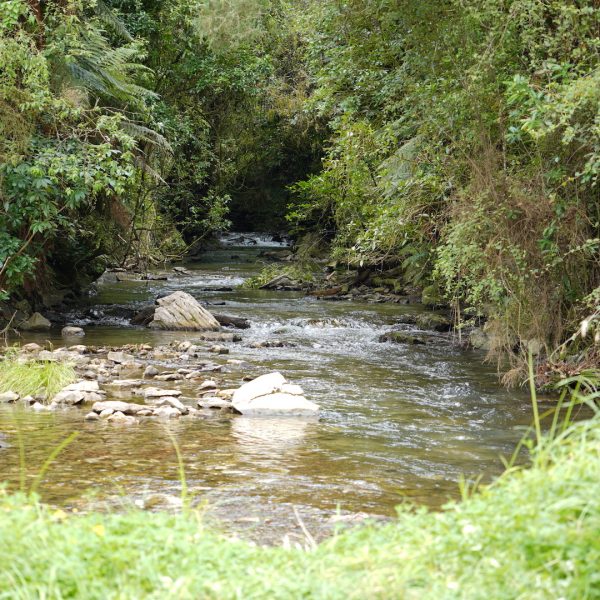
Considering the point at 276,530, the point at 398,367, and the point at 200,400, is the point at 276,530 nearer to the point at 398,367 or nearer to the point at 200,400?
the point at 200,400

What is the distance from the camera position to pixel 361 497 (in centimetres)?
620

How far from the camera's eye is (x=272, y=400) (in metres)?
9.17

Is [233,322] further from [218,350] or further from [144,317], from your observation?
[218,350]

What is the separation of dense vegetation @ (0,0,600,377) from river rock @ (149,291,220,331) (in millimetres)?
2293

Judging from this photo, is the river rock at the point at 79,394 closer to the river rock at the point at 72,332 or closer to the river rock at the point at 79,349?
the river rock at the point at 79,349

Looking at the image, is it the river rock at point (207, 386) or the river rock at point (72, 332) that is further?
the river rock at point (72, 332)

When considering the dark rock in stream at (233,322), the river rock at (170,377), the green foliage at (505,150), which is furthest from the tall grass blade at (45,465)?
the dark rock in stream at (233,322)

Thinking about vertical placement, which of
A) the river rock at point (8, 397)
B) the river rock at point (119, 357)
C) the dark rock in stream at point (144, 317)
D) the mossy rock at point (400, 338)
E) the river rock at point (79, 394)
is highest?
the mossy rock at point (400, 338)

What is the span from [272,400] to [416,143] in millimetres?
4865

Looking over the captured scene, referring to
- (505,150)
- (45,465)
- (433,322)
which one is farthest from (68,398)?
(433,322)

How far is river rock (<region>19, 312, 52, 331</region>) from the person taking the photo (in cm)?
1479

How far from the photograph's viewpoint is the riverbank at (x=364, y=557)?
3152mm

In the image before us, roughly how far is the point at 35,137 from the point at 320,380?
5.65 m

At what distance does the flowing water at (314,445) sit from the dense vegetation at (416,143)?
1295mm
